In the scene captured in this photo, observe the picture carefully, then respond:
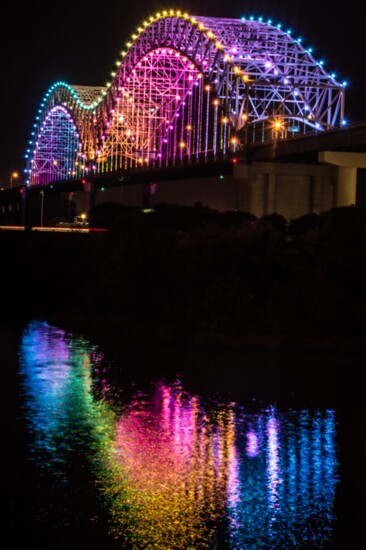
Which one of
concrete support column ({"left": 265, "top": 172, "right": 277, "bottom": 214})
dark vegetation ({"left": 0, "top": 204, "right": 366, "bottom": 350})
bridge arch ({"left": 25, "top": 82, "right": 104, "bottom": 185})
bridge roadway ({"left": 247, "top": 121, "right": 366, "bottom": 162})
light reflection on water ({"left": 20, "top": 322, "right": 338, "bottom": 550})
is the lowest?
light reflection on water ({"left": 20, "top": 322, "right": 338, "bottom": 550})

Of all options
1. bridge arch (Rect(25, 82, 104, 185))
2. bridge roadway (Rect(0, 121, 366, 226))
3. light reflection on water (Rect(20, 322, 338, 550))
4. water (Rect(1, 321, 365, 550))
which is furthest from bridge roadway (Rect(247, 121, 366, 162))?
bridge arch (Rect(25, 82, 104, 185))

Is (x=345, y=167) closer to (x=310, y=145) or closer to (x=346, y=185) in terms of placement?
(x=346, y=185)

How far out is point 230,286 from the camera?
3753 centimetres

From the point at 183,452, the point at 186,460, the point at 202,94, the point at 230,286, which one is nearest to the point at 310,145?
the point at 230,286

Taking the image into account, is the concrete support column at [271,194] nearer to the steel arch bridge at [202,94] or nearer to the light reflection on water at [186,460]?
the steel arch bridge at [202,94]

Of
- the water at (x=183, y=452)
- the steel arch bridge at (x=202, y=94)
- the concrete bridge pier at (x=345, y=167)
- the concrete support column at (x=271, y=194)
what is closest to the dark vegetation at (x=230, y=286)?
the water at (x=183, y=452)

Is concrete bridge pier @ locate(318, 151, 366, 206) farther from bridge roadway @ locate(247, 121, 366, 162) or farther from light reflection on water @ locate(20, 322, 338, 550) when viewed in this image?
light reflection on water @ locate(20, 322, 338, 550)

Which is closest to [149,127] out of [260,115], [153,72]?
[153,72]

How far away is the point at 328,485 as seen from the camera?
19.8 metres

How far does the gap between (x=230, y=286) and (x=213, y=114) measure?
4995cm

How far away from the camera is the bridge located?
66.8m

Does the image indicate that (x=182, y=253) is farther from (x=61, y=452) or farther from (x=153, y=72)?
(x=153, y=72)

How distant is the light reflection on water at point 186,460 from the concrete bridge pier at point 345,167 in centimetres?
2926

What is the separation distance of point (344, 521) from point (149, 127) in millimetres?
90324
